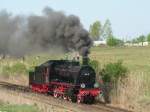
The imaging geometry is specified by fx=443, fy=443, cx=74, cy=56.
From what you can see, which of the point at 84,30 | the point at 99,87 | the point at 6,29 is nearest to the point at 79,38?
the point at 84,30

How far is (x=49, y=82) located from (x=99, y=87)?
3.47m

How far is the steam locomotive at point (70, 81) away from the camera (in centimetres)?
2436

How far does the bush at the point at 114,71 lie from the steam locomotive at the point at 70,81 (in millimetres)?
1098

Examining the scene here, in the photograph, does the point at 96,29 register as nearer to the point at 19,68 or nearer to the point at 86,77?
the point at 19,68

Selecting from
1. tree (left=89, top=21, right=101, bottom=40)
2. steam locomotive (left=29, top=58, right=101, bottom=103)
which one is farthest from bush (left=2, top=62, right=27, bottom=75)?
tree (left=89, top=21, right=101, bottom=40)

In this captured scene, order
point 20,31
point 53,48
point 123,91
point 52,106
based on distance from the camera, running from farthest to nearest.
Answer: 1. point 20,31
2. point 53,48
3. point 123,91
4. point 52,106

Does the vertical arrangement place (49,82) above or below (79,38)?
below

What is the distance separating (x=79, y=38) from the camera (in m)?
26.2

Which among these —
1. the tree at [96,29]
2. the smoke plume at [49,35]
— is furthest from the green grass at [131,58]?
the tree at [96,29]

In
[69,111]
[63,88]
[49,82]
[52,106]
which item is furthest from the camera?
[49,82]

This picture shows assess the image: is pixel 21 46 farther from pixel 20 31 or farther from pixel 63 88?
pixel 63 88

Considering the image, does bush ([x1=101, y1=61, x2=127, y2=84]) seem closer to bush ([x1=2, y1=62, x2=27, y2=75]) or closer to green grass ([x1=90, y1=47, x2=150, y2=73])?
green grass ([x1=90, y1=47, x2=150, y2=73])

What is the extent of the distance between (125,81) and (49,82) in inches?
222

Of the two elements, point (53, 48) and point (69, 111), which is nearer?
point (69, 111)
